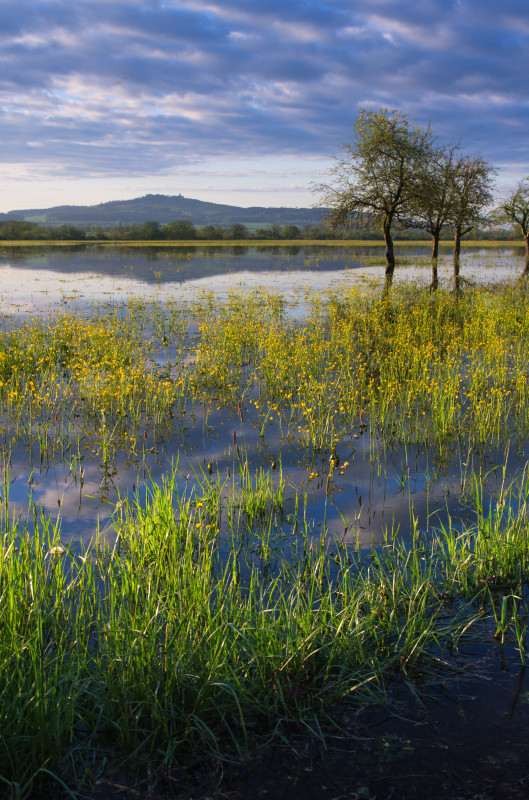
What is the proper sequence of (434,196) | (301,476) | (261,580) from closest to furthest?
(261,580) < (301,476) < (434,196)

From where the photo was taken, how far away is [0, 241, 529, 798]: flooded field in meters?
3.34

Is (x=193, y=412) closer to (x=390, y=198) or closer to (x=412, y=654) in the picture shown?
(x=412, y=654)

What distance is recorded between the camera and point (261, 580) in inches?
209

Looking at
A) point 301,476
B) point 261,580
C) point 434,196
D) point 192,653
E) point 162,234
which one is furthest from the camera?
point 162,234

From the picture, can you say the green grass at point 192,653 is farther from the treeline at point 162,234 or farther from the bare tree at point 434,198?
the treeline at point 162,234

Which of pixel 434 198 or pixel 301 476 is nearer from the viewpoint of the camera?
pixel 301 476

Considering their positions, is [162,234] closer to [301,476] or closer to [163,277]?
[163,277]

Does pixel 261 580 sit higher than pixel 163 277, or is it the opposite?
pixel 163 277

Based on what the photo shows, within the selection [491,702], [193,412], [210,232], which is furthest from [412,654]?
[210,232]

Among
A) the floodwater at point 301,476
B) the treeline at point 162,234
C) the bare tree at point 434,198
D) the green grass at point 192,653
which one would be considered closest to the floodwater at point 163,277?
the bare tree at point 434,198

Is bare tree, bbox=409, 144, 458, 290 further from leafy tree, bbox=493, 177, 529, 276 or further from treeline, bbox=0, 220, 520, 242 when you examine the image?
treeline, bbox=0, 220, 520, 242

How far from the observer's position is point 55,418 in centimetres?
1025

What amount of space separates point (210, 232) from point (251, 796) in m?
115

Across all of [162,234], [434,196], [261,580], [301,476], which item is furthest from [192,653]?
[162,234]
